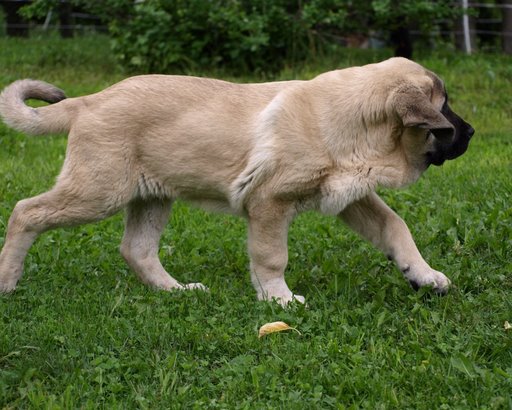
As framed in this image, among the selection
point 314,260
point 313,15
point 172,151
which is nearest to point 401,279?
point 314,260

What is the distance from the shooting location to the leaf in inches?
179

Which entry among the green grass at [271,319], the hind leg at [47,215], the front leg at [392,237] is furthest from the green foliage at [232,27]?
the hind leg at [47,215]

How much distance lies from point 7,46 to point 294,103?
11397 mm

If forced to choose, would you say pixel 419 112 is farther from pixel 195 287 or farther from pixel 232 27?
pixel 232 27

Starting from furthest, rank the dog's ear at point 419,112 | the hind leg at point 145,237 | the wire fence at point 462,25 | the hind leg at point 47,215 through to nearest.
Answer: the wire fence at point 462,25 < the hind leg at point 145,237 < the hind leg at point 47,215 < the dog's ear at point 419,112

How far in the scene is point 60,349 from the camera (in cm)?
439

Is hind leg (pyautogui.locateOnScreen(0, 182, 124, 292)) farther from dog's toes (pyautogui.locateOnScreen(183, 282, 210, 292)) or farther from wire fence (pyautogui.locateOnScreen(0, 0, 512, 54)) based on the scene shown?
wire fence (pyautogui.locateOnScreen(0, 0, 512, 54))

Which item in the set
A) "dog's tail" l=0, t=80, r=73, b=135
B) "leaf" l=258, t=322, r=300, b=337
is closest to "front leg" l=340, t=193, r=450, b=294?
"leaf" l=258, t=322, r=300, b=337

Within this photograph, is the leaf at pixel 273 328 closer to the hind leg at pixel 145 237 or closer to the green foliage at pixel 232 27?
the hind leg at pixel 145 237

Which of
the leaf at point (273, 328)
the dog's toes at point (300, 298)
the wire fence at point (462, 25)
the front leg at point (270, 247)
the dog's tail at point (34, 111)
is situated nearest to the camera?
the leaf at point (273, 328)

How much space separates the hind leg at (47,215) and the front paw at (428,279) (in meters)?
1.72

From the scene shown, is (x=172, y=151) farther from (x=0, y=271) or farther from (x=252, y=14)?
(x=252, y=14)

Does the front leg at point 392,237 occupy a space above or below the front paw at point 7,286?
above

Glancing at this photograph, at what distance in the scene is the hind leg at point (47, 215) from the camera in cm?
525
